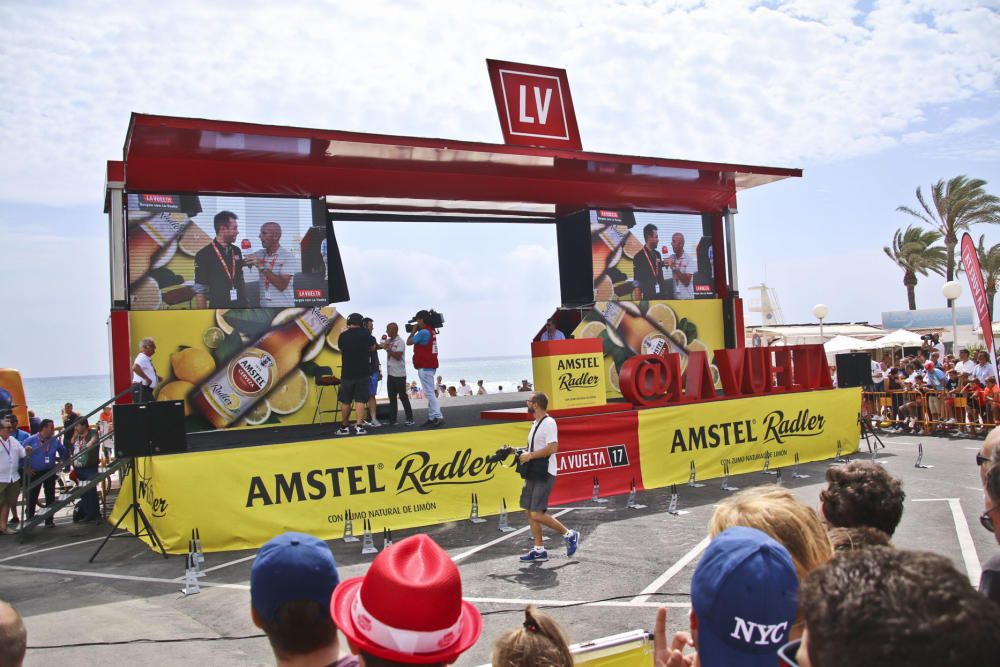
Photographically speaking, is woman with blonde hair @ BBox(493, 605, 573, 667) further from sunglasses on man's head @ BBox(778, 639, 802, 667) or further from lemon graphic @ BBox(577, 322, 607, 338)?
lemon graphic @ BBox(577, 322, 607, 338)

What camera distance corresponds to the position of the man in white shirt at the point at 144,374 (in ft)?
38.1

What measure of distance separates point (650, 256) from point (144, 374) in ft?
36.4

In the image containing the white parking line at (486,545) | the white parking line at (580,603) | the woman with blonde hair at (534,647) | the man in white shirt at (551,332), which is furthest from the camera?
the man in white shirt at (551,332)

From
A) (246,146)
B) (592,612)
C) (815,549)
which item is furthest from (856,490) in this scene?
(246,146)

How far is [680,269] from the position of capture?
18.2 metres

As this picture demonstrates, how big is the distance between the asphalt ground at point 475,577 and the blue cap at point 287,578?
386 cm

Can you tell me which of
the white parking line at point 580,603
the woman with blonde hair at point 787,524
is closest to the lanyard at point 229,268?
the white parking line at point 580,603

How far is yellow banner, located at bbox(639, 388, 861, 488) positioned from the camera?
12914 mm

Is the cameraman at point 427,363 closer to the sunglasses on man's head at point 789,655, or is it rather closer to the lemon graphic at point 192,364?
the lemon graphic at point 192,364

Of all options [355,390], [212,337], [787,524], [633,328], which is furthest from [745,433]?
[787,524]

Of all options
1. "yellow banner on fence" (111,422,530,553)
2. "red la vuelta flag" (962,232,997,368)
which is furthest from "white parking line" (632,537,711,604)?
"yellow banner on fence" (111,422,530,553)

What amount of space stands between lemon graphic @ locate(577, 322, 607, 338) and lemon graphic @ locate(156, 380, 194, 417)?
8121 millimetres

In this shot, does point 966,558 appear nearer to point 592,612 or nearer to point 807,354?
point 592,612

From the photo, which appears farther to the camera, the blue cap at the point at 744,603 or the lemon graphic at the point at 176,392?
the lemon graphic at the point at 176,392
